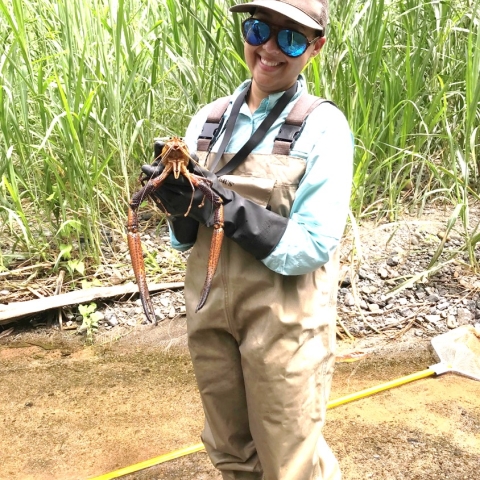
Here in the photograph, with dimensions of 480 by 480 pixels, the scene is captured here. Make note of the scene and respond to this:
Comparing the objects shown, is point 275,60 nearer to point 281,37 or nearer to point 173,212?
point 281,37

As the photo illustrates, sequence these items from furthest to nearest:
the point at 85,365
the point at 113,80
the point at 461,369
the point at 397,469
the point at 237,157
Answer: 1. the point at 113,80
2. the point at 85,365
3. the point at 461,369
4. the point at 397,469
5. the point at 237,157

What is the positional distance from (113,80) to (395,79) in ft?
4.71

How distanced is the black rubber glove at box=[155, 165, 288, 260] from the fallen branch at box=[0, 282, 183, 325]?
1.70 metres

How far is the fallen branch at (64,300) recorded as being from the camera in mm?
2709

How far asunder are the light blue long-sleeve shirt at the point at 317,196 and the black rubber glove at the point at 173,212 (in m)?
0.24

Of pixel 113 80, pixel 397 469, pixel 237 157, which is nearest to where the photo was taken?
pixel 237 157

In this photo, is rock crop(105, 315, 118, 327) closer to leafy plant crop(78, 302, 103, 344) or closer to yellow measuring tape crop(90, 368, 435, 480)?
leafy plant crop(78, 302, 103, 344)

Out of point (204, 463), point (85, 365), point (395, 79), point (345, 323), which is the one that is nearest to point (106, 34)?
point (395, 79)

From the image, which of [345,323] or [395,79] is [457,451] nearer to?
[345,323]

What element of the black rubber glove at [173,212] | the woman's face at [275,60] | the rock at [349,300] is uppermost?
the woman's face at [275,60]

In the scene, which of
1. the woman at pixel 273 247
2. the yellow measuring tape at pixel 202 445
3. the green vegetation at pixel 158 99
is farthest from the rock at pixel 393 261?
the woman at pixel 273 247

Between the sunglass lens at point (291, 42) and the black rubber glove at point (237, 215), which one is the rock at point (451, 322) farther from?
the sunglass lens at point (291, 42)

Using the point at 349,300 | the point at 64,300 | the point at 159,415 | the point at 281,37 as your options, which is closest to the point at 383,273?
the point at 349,300

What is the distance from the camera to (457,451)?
1876mm
